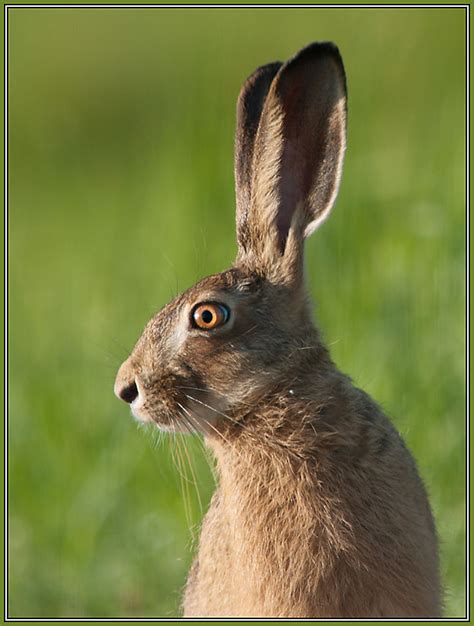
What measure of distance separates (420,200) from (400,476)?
10.0 ft

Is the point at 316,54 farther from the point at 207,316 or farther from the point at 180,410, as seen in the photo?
the point at 180,410

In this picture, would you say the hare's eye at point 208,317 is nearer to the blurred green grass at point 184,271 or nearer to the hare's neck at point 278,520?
the hare's neck at point 278,520

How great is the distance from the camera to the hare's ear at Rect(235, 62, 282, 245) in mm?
5082

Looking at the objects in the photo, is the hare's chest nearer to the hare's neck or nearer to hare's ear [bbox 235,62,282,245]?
the hare's neck

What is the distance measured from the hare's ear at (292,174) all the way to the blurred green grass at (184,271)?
103 centimetres

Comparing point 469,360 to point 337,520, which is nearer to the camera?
point 337,520

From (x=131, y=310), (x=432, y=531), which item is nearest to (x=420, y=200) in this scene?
(x=131, y=310)

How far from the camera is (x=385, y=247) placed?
7461mm

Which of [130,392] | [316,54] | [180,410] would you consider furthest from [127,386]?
[316,54]

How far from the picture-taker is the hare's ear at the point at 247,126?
5.08 metres

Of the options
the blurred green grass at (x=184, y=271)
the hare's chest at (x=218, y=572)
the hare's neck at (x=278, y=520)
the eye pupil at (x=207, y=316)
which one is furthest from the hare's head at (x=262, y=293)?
the blurred green grass at (x=184, y=271)

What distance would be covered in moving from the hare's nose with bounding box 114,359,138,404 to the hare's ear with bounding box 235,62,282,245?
2.46 feet

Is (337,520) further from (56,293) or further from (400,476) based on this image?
(56,293)

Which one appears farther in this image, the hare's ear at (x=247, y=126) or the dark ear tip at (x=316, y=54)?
the hare's ear at (x=247, y=126)
